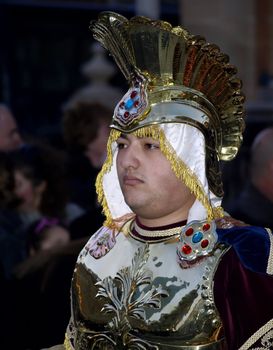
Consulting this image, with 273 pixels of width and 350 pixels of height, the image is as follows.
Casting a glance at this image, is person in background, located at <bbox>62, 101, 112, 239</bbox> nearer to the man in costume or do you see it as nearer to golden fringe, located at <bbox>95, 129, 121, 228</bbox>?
golden fringe, located at <bbox>95, 129, 121, 228</bbox>

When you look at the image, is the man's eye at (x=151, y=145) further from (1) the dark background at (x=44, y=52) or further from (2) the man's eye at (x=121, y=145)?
(1) the dark background at (x=44, y=52)

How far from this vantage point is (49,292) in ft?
19.7

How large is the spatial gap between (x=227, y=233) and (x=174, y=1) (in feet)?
52.1

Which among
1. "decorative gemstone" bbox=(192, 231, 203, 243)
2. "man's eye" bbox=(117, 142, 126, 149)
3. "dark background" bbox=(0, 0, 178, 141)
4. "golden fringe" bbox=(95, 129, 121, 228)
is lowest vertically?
"dark background" bbox=(0, 0, 178, 141)

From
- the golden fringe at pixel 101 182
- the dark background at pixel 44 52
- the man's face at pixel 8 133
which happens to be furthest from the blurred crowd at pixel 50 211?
the dark background at pixel 44 52

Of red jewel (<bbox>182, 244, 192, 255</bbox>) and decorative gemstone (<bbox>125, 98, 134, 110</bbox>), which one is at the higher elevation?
decorative gemstone (<bbox>125, 98, 134, 110</bbox>)

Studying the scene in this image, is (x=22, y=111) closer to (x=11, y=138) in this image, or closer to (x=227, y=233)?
(x=11, y=138)

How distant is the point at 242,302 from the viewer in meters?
4.33

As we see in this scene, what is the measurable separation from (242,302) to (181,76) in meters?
0.81

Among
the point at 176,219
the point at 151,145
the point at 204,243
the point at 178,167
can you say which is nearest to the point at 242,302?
the point at 204,243

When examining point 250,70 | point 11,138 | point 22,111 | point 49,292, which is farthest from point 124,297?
point 22,111

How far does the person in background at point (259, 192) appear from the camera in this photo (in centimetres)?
686

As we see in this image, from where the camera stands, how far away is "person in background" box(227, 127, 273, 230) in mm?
6855

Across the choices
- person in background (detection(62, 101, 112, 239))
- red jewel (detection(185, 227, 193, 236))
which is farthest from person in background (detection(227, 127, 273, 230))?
red jewel (detection(185, 227, 193, 236))
